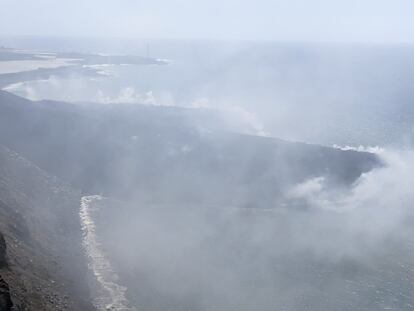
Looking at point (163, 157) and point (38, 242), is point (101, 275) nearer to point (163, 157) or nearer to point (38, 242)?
point (38, 242)

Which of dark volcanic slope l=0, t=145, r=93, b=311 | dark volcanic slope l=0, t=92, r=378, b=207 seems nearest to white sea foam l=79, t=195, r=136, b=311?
dark volcanic slope l=0, t=145, r=93, b=311

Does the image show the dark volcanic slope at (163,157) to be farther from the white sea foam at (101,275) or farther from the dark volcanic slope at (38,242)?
the white sea foam at (101,275)

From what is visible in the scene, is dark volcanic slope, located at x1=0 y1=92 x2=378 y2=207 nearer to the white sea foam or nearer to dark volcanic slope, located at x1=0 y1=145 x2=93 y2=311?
dark volcanic slope, located at x1=0 y1=145 x2=93 y2=311

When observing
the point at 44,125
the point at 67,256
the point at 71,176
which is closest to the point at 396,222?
the point at 67,256

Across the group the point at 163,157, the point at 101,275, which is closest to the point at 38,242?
the point at 101,275

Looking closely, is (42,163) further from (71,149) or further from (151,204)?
A: (151,204)

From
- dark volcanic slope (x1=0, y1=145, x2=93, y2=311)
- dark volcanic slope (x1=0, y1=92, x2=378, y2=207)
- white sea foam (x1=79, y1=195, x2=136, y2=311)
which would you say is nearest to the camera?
dark volcanic slope (x1=0, y1=145, x2=93, y2=311)
